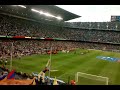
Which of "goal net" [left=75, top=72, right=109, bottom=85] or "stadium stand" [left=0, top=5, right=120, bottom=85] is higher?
"stadium stand" [left=0, top=5, right=120, bottom=85]

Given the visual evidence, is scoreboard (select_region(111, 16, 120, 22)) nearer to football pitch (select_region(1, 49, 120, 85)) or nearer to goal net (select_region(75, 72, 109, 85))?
football pitch (select_region(1, 49, 120, 85))

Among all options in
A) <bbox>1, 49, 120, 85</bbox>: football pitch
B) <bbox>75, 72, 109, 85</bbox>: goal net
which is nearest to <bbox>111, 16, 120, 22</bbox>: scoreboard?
<bbox>1, 49, 120, 85</bbox>: football pitch

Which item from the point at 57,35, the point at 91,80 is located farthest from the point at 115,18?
the point at 91,80

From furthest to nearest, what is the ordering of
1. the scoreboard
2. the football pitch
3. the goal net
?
the scoreboard < the football pitch < the goal net

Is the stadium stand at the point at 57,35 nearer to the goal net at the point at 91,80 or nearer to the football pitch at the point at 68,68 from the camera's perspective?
the football pitch at the point at 68,68

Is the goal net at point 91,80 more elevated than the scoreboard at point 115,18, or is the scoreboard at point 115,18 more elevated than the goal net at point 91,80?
the scoreboard at point 115,18

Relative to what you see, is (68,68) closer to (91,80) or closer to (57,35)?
(91,80)

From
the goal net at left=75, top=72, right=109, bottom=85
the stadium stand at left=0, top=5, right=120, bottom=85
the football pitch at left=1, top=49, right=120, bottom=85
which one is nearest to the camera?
the goal net at left=75, top=72, right=109, bottom=85

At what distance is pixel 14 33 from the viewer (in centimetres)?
2959

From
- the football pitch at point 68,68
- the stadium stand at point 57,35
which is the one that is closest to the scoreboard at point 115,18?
the stadium stand at point 57,35

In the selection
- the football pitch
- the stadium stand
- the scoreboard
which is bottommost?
the football pitch

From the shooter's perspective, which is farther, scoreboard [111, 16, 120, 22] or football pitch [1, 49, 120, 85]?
scoreboard [111, 16, 120, 22]

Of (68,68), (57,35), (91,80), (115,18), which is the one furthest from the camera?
(115,18)

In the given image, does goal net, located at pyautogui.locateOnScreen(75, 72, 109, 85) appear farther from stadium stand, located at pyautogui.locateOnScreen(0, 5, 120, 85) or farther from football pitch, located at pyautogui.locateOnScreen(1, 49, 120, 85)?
stadium stand, located at pyautogui.locateOnScreen(0, 5, 120, 85)
